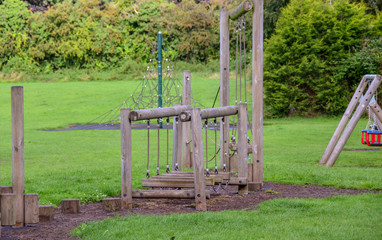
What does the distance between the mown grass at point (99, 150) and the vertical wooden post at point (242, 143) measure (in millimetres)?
1646

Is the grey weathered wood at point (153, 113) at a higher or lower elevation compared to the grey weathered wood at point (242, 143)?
higher

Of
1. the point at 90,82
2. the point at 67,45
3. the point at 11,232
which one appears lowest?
the point at 11,232

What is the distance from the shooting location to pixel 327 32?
26.2 m

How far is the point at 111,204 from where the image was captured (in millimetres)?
7133

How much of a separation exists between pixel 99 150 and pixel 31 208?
9537 mm

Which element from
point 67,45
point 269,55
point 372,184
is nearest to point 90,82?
point 67,45

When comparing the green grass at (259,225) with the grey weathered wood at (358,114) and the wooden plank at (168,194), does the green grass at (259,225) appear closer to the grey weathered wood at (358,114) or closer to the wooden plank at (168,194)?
the wooden plank at (168,194)

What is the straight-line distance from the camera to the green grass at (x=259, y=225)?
5520mm

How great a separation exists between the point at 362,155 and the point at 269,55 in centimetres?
1221

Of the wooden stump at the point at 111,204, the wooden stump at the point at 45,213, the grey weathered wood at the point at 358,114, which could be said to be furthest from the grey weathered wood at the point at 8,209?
the grey weathered wood at the point at 358,114

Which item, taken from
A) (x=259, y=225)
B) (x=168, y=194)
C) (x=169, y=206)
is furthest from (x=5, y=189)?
(x=259, y=225)

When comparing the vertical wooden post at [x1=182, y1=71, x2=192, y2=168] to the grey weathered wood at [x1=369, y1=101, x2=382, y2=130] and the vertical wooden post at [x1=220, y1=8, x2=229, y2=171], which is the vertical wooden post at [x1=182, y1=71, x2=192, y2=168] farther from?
the grey weathered wood at [x1=369, y1=101, x2=382, y2=130]

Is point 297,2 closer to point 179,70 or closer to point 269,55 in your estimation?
point 269,55

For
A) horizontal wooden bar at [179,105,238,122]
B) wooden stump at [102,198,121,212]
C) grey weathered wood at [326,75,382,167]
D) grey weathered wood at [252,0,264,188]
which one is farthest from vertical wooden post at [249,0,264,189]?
grey weathered wood at [326,75,382,167]
